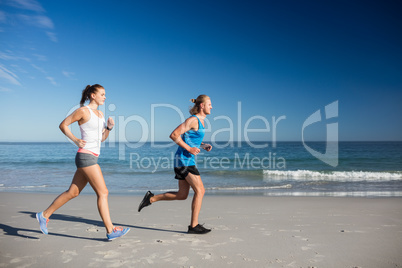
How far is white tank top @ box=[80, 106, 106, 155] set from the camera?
3.33 metres

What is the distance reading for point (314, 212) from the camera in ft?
18.4

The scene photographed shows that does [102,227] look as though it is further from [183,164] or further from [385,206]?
[385,206]

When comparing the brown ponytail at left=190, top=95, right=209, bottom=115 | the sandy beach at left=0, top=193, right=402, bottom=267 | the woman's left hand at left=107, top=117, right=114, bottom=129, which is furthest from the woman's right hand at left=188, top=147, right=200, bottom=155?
the sandy beach at left=0, top=193, right=402, bottom=267

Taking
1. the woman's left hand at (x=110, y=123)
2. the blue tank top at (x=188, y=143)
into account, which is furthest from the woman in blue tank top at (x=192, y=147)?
the woman's left hand at (x=110, y=123)

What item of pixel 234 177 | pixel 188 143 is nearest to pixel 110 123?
pixel 188 143

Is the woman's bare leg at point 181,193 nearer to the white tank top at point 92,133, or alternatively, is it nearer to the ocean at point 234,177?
the white tank top at point 92,133

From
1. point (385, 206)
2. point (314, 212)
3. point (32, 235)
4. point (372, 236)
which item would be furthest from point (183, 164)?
point (385, 206)

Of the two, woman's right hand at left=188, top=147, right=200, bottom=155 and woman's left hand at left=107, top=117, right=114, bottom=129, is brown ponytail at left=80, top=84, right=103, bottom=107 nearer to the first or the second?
woman's left hand at left=107, top=117, right=114, bottom=129

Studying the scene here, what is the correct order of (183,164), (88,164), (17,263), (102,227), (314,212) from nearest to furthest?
(17,263)
(88,164)
(183,164)
(102,227)
(314,212)

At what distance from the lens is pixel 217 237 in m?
3.89

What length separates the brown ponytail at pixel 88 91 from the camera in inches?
139

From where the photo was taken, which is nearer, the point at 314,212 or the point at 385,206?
the point at 314,212

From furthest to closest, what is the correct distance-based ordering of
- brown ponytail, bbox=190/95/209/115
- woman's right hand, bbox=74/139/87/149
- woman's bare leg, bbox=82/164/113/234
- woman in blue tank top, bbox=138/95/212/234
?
brown ponytail, bbox=190/95/209/115, woman in blue tank top, bbox=138/95/212/234, woman's bare leg, bbox=82/164/113/234, woman's right hand, bbox=74/139/87/149

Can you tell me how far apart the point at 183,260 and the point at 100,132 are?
5.72 ft
